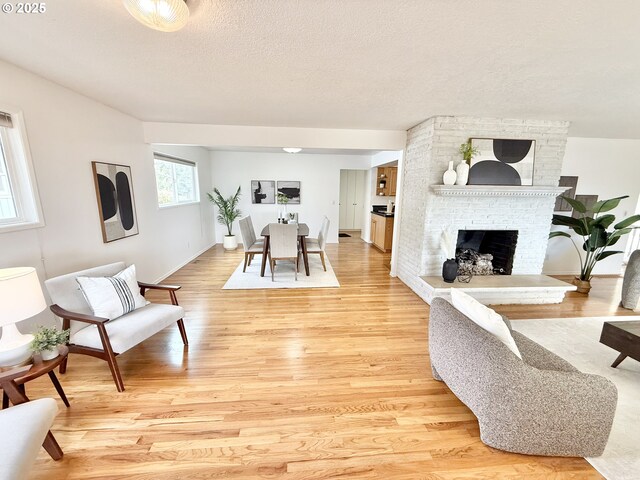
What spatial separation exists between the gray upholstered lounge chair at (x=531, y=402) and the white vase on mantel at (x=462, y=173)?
7.53 feet

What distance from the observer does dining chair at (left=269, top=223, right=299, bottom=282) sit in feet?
12.5

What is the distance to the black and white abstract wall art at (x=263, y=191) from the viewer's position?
6.41m

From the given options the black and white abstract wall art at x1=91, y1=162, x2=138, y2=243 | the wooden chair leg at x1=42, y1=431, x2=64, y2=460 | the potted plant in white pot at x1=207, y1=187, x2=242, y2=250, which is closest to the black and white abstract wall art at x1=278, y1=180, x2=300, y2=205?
the potted plant in white pot at x1=207, y1=187, x2=242, y2=250

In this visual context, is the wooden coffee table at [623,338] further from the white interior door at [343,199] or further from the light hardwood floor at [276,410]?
the white interior door at [343,199]

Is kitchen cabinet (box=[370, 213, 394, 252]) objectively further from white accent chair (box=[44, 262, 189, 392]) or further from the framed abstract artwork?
white accent chair (box=[44, 262, 189, 392])

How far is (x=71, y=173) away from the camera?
2.44 metres

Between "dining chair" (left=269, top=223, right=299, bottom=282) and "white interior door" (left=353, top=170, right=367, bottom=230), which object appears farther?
"white interior door" (left=353, top=170, right=367, bottom=230)

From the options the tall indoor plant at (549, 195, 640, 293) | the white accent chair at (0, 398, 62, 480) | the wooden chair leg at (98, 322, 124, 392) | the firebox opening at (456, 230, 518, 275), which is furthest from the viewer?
the firebox opening at (456, 230, 518, 275)

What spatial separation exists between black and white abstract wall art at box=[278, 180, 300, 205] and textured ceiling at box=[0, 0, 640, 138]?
358 centimetres

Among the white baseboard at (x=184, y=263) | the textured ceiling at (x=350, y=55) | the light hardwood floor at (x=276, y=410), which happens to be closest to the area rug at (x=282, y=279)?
the light hardwood floor at (x=276, y=410)

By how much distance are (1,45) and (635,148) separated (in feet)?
25.7

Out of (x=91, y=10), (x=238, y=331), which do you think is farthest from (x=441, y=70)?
(x=238, y=331)

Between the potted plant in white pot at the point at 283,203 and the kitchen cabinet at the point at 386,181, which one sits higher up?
the kitchen cabinet at the point at 386,181

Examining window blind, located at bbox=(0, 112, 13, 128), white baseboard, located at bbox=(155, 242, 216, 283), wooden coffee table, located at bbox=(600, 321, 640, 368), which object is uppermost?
window blind, located at bbox=(0, 112, 13, 128)
